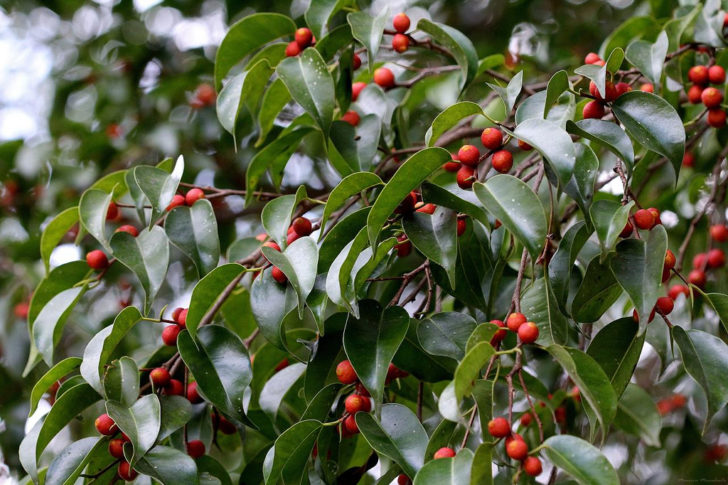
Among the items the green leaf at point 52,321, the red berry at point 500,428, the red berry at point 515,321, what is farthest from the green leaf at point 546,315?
the green leaf at point 52,321

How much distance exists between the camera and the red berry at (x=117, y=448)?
111 cm

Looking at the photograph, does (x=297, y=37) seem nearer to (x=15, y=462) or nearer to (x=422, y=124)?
(x=422, y=124)

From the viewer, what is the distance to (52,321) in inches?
48.8

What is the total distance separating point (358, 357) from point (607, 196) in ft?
2.87

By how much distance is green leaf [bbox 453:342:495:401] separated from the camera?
0.83 m

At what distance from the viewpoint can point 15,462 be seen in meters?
2.21

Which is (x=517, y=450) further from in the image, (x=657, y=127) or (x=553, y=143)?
(x=657, y=127)

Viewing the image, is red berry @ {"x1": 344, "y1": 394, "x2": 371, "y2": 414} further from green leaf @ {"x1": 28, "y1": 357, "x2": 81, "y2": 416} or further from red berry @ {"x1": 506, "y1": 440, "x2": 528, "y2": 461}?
green leaf @ {"x1": 28, "y1": 357, "x2": 81, "y2": 416}

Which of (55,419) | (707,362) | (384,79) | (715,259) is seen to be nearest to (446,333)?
(707,362)

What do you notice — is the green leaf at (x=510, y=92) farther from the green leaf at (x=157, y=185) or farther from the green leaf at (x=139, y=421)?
the green leaf at (x=139, y=421)

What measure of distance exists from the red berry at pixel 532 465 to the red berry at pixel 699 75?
89cm

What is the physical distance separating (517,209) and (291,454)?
1.33 feet

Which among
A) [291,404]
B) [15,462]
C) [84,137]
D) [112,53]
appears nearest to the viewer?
[291,404]

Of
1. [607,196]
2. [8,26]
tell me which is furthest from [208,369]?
[8,26]
